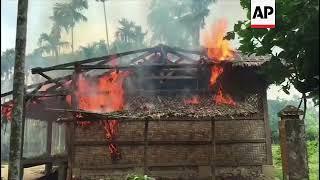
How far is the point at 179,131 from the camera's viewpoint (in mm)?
15469

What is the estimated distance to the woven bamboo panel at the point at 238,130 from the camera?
15.5 m

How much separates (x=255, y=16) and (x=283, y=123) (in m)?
3.37

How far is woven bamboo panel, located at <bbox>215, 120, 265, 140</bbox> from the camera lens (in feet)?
51.0

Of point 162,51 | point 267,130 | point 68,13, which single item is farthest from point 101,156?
point 68,13

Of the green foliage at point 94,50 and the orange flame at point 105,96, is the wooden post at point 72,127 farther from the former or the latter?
the green foliage at point 94,50

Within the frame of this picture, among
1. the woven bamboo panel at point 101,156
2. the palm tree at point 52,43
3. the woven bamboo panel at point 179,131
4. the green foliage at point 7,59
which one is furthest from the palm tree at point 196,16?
the green foliage at point 7,59

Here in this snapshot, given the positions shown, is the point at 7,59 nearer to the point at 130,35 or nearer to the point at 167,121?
the point at 130,35

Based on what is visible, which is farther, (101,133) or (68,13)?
(68,13)

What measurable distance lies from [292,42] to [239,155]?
32.8 ft

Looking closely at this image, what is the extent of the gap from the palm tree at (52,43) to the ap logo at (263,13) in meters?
44.4

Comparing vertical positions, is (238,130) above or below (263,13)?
below

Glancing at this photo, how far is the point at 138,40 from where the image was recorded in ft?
163

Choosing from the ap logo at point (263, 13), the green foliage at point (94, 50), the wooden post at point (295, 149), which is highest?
the green foliage at point (94, 50)

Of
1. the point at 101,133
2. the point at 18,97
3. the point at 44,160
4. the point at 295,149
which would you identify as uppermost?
the point at 18,97
